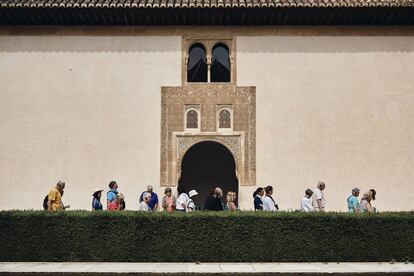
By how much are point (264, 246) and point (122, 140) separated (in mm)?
5380

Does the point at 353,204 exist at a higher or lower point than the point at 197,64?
lower

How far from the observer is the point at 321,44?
13891 mm

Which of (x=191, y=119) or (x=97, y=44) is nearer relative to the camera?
(x=191, y=119)

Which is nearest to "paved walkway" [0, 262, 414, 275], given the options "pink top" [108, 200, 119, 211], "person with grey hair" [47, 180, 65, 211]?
"person with grey hair" [47, 180, 65, 211]

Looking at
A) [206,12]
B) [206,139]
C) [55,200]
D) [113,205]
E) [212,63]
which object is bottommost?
[113,205]

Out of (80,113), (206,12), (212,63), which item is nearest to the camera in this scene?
(206,12)

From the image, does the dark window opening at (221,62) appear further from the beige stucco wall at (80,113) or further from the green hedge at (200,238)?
the green hedge at (200,238)

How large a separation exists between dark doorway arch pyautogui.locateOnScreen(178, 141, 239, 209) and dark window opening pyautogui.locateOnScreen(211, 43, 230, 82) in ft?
13.1

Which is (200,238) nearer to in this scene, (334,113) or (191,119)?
Answer: (191,119)

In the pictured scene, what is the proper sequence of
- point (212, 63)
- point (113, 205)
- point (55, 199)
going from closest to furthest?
point (55, 199), point (113, 205), point (212, 63)

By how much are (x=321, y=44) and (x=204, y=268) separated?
7428 millimetres

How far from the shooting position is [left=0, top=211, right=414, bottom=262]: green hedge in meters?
9.34

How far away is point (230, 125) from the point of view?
44.9ft

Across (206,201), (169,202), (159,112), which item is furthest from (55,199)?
(159,112)
